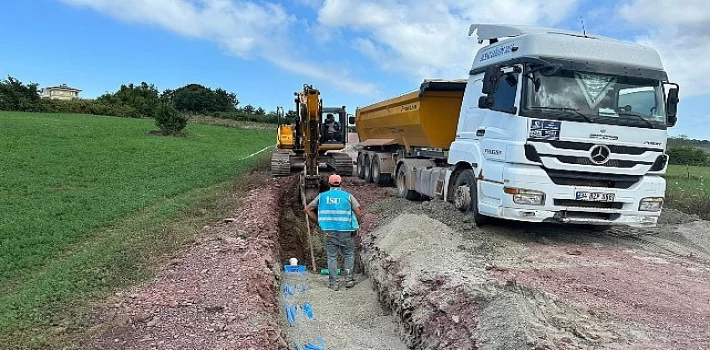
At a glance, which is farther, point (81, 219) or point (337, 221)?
point (81, 219)

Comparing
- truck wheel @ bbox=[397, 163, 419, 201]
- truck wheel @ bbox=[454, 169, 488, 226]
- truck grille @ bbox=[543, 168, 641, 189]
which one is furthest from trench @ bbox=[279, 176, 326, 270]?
truck grille @ bbox=[543, 168, 641, 189]

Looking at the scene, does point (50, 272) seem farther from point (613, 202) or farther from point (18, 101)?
point (18, 101)

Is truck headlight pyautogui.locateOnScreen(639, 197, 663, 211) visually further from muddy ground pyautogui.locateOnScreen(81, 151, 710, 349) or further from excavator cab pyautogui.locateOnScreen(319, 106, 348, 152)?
excavator cab pyautogui.locateOnScreen(319, 106, 348, 152)

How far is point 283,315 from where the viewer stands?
7.51m

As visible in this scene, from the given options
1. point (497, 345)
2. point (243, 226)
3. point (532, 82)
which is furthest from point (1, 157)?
point (497, 345)

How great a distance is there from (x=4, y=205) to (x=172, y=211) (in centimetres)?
402

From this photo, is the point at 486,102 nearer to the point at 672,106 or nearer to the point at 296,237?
the point at 672,106

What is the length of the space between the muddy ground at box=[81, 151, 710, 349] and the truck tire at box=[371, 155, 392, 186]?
6010 mm

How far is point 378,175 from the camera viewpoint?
1708cm

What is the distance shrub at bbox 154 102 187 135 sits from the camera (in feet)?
120

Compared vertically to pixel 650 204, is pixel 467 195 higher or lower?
lower

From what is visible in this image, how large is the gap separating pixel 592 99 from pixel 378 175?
364 inches

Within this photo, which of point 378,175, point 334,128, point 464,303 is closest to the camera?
point 464,303

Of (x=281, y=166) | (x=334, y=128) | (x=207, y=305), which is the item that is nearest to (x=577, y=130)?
(x=207, y=305)
